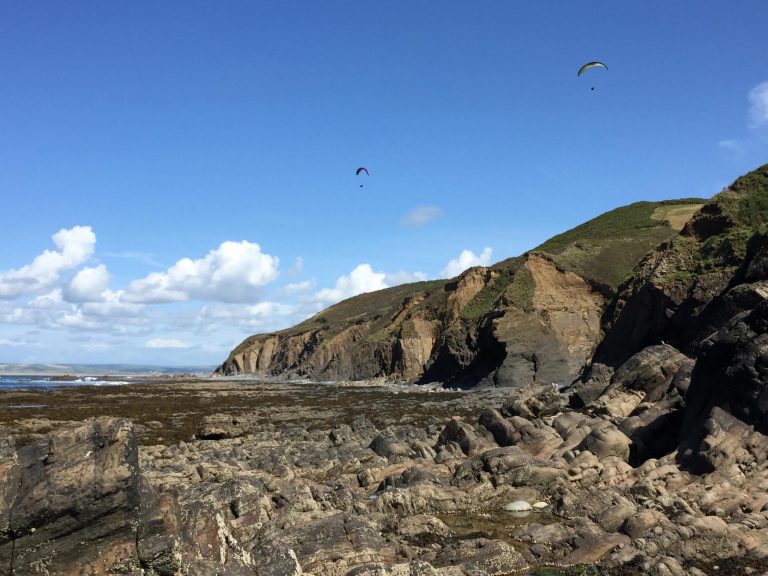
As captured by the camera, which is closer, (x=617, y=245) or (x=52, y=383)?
(x=617, y=245)

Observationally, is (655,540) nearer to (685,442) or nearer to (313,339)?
(685,442)

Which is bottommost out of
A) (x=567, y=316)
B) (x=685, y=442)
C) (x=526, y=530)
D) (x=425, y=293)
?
(x=526, y=530)

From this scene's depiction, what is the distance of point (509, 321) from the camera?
249 ft

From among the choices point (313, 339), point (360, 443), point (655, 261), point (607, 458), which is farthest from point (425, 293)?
point (607, 458)

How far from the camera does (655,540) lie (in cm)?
1336

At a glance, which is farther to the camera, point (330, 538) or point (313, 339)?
point (313, 339)

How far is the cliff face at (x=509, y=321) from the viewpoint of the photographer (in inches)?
2896

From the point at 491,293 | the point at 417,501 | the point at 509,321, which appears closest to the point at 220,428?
the point at 417,501

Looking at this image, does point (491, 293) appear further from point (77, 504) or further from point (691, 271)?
point (77, 504)

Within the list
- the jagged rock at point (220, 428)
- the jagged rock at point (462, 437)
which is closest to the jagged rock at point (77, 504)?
the jagged rock at point (462, 437)

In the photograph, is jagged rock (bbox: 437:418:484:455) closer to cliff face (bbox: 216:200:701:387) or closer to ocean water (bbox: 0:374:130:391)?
cliff face (bbox: 216:200:701:387)

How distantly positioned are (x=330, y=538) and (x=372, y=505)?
441 centimetres

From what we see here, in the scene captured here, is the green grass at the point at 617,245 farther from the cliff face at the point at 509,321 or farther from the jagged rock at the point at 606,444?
the jagged rock at the point at 606,444

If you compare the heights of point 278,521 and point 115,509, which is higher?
point 115,509
